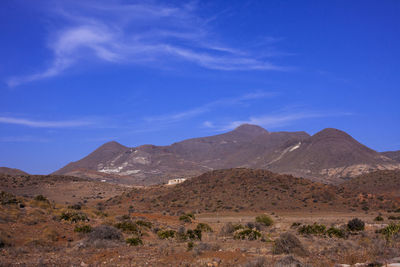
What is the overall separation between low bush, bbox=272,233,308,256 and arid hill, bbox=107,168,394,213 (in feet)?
99.3

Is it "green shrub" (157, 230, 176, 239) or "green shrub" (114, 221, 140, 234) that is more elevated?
"green shrub" (114, 221, 140, 234)

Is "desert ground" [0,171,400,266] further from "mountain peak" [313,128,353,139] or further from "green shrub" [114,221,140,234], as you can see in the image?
"mountain peak" [313,128,353,139]

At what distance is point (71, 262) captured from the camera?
1089cm

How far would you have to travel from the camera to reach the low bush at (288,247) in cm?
Result: 1215

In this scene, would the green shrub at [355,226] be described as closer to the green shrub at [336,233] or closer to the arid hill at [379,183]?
the green shrub at [336,233]

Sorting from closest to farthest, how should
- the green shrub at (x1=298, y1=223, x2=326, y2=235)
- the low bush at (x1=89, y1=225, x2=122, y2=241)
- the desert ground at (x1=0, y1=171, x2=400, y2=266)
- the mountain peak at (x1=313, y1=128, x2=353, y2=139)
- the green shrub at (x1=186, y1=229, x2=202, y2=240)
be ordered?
the desert ground at (x1=0, y1=171, x2=400, y2=266)
the low bush at (x1=89, y1=225, x2=122, y2=241)
the green shrub at (x1=186, y1=229, x2=202, y2=240)
the green shrub at (x1=298, y1=223, x2=326, y2=235)
the mountain peak at (x1=313, y1=128, x2=353, y2=139)

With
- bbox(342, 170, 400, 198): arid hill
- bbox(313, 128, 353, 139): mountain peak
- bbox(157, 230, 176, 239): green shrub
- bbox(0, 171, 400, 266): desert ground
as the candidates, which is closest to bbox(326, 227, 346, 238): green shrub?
bbox(0, 171, 400, 266): desert ground

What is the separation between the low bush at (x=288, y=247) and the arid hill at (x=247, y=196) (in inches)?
1192

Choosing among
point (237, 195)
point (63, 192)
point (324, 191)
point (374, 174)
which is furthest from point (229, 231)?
point (374, 174)

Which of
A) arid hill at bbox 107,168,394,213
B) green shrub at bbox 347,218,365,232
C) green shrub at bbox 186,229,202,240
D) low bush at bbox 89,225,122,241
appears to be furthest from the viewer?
arid hill at bbox 107,168,394,213

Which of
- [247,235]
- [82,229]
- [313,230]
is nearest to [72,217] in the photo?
[82,229]

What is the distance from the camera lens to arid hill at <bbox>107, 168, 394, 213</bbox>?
43906mm

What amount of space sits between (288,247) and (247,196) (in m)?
35.7

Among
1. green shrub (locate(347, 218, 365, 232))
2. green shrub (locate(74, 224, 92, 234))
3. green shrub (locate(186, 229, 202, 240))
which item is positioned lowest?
green shrub (locate(347, 218, 365, 232))
